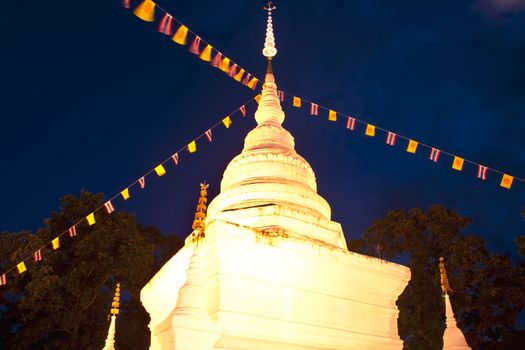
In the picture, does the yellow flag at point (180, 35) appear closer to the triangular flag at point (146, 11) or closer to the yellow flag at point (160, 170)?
the triangular flag at point (146, 11)

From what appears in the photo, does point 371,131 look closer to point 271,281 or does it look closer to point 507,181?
point 507,181

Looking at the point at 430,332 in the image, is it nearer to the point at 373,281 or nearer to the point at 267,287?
the point at 373,281

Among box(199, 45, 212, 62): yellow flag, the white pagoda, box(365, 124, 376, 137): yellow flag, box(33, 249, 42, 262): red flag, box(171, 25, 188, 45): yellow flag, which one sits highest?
box(199, 45, 212, 62): yellow flag

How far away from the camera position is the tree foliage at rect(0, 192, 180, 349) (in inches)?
705

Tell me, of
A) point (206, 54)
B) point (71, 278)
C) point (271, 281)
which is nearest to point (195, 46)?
point (206, 54)

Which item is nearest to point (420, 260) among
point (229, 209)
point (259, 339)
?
point (229, 209)

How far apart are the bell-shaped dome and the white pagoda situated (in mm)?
30

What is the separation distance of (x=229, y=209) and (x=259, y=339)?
3429 millimetres

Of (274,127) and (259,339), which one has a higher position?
(274,127)

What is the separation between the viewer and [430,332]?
1962 centimetres

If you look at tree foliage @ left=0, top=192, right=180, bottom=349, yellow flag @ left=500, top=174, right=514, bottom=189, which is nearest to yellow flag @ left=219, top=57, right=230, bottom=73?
yellow flag @ left=500, top=174, right=514, bottom=189

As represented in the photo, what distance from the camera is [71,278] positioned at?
1855cm

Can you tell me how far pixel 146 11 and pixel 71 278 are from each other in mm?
13084

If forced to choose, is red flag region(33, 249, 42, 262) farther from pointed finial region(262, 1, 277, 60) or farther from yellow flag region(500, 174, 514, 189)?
yellow flag region(500, 174, 514, 189)
